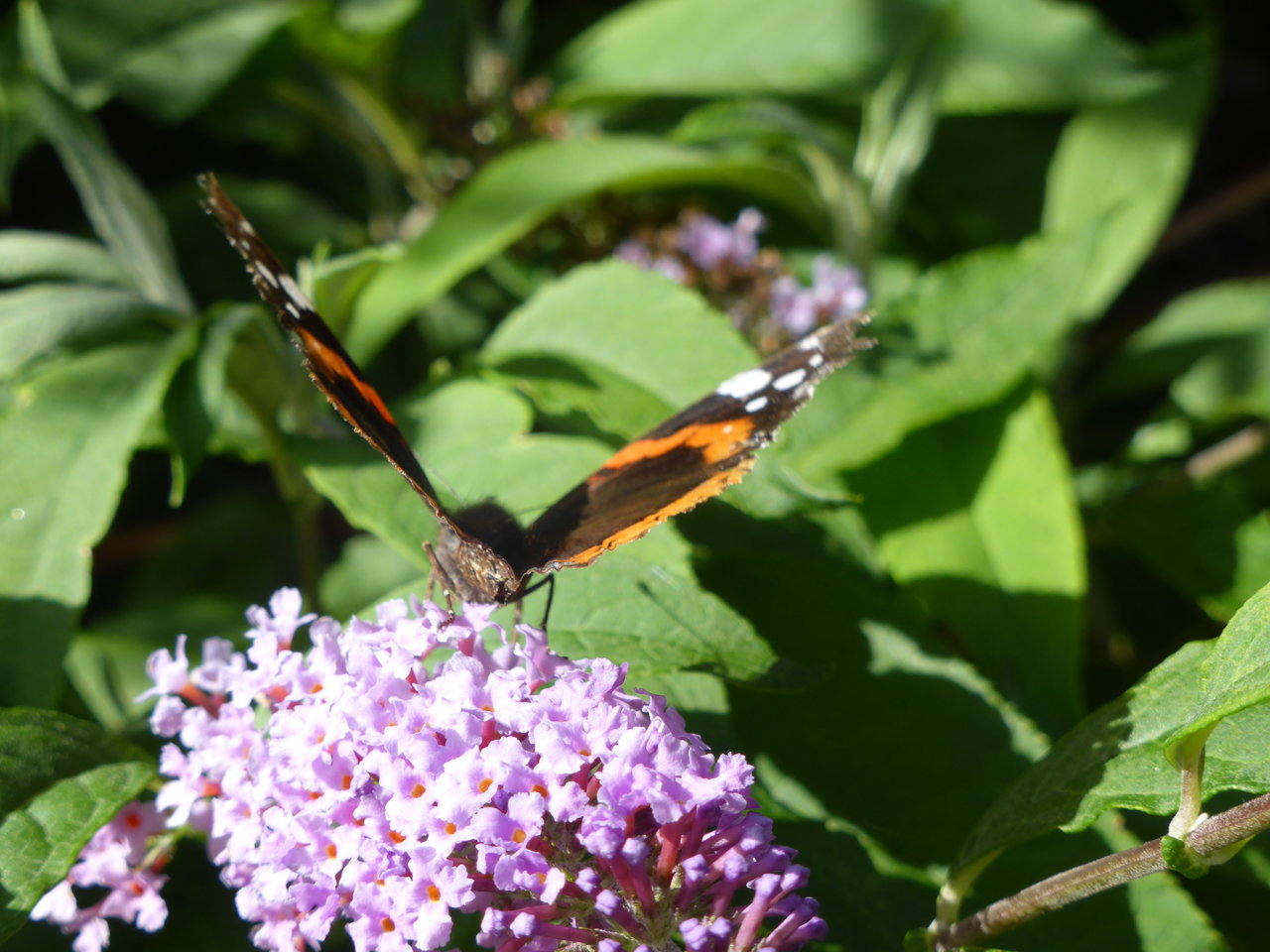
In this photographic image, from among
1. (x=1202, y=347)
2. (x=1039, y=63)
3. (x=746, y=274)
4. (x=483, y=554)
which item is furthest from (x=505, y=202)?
(x=1202, y=347)

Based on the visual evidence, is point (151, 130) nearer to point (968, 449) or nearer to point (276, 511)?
point (276, 511)

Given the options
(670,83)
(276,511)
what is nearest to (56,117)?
(276,511)

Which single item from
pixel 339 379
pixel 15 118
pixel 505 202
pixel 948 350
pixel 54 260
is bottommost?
pixel 948 350

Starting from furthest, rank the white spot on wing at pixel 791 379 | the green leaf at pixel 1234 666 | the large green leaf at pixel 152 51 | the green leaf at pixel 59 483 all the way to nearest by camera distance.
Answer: the large green leaf at pixel 152 51
the green leaf at pixel 59 483
the white spot on wing at pixel 791 379
the green leaf at pixel 1234 666

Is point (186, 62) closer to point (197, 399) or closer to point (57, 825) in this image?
point (197, 399)

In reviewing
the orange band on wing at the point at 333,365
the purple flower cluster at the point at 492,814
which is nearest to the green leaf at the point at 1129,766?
the purple flower cluster at the point at 492,814

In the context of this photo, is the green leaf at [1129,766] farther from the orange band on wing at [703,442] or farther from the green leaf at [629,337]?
the green leaf at [629,337]
